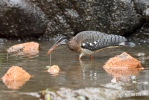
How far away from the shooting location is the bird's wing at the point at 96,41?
8227mm

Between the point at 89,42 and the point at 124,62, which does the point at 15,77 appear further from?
the point at 89,42

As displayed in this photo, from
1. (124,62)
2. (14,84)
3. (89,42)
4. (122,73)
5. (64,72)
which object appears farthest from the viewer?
(89,42)

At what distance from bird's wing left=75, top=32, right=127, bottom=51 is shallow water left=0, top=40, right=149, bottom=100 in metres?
0.26

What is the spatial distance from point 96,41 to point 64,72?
5.97 ft

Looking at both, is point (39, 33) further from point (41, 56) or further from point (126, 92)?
point (126, 92)

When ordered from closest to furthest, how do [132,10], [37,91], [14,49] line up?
[37,91] → [14,49] → [132,10]

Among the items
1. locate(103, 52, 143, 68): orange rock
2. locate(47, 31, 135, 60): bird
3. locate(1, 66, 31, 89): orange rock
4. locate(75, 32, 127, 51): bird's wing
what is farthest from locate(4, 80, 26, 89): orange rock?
locate(75, 32, 127, 51): bird's wing

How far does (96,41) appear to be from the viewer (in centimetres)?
825

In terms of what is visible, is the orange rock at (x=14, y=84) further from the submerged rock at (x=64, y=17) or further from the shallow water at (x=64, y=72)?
the submerged rock at (x=64, y=17)

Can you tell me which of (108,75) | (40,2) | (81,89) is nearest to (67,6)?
(40,2)

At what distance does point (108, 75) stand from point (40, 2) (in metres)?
6.31

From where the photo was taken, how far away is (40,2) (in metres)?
12.1

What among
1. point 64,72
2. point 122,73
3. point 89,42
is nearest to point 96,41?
point 89,42

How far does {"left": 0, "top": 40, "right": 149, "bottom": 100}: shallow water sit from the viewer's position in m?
5.37
